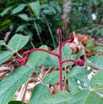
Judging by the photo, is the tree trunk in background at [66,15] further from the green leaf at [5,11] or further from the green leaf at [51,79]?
the green leaf at [51,79]

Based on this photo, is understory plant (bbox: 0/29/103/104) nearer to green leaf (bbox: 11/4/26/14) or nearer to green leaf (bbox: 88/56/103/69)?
green leaf (bbox: 88/56/103/69)

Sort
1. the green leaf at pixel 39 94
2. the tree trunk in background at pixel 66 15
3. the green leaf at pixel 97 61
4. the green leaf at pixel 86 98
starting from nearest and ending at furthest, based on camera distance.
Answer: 1. the green leaf at pixel 86 98
2. the green leaf at pixel 39 94
3. the green leaf at pixel 97 61
4. the tree trunk in background at pixel 66 15

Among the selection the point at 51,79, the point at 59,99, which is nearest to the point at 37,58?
the point at 51,79

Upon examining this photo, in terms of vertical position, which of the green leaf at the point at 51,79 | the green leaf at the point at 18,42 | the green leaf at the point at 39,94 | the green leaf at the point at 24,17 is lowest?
the green leaf at the point at 24,17

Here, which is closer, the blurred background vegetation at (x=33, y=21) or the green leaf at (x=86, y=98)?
the green leaf at (x=86, y=98)

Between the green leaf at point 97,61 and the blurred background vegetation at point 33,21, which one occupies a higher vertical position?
the green leaf at point 97,61

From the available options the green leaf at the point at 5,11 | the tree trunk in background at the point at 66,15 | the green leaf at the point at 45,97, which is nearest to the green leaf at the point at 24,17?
the green leaf at the point at 5,11

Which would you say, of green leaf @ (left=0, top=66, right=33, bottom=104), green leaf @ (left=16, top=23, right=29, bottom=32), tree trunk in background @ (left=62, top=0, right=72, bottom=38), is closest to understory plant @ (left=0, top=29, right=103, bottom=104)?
green leaf @ (left=0, top=66, right=33, bottom=104)

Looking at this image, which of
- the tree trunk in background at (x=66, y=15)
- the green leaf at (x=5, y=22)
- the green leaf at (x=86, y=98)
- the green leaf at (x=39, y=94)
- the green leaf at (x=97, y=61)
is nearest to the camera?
the green leaf at (x=86, y=98)
